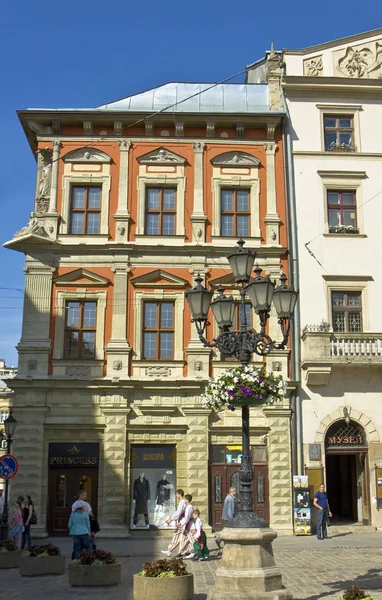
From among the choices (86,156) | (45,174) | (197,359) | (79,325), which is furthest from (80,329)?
(86,156)

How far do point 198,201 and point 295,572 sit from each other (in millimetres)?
14122

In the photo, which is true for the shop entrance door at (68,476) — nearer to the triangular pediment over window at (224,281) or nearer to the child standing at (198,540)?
the child standing at (198,540)

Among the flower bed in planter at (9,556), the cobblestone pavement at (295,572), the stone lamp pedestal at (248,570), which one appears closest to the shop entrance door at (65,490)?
the cobblestone pavement at (295,572)

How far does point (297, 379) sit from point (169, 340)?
4.64 meters

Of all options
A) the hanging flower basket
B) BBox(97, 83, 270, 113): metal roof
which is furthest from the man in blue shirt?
BBox(97, 83, 270, 113): metal roof

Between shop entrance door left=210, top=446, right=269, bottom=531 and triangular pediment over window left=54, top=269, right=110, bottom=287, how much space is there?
712cm

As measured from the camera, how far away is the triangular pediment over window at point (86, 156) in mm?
25172

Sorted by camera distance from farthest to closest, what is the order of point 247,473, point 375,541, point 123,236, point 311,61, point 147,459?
point 311,61 < point 123,236 < point 147,459 < point 375,541 < point 247,473

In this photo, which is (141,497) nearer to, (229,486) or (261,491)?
(229,486)

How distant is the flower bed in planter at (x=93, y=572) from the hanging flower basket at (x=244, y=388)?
12.7 ft

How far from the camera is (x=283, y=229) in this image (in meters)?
24.8

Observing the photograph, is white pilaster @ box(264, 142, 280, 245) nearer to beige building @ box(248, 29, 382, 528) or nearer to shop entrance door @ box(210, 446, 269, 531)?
beige building @ box(248, 29, 382, 528)

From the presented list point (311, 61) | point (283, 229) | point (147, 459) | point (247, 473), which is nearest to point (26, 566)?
point (247, 473)

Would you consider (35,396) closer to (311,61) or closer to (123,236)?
(123,236)
